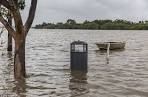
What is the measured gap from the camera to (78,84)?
66.0 feet

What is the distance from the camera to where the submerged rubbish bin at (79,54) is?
22.3 m

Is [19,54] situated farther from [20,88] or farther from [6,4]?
[6,4]

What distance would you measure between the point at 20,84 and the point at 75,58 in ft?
14.4

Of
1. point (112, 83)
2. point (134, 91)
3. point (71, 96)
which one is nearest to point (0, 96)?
point (71, 96)

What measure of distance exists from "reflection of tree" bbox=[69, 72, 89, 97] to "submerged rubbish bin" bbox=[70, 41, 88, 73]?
44cm

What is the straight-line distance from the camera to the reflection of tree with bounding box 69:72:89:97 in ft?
57.9

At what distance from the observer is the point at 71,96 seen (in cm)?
1670

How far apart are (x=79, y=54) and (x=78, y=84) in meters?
2.57

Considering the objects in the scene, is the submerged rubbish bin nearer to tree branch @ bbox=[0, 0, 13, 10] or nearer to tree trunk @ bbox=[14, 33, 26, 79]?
tree trunk @ bbox=[14, 33, 26, 79]

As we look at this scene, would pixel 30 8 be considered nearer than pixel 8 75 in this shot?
Yes

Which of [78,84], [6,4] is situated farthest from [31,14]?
[78,84]

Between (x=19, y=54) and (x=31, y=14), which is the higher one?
(x=31, y=14)

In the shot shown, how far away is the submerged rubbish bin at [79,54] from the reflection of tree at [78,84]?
0.44m

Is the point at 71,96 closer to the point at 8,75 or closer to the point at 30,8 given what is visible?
the point at 30,8
